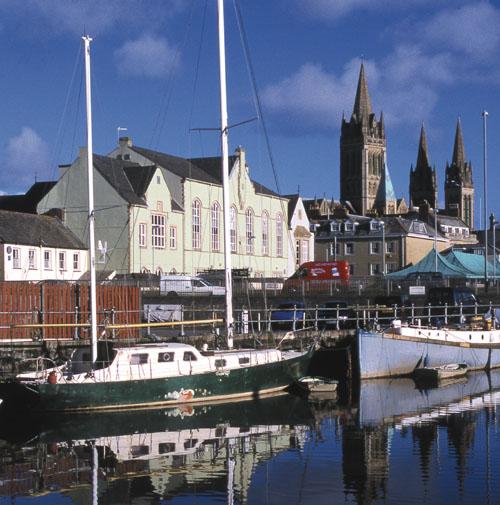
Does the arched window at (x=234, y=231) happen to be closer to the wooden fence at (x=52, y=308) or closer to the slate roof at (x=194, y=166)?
the slate roof at (x=194, y=166)

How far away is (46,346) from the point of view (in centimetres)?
4222

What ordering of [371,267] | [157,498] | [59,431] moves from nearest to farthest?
[157,498]
[59,431]
[371,267]

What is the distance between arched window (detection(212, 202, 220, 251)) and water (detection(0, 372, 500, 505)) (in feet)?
187

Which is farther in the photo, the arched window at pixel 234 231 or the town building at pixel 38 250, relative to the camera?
the arched window at pixel 234 231

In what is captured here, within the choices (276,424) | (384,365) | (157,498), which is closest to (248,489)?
(157,498)

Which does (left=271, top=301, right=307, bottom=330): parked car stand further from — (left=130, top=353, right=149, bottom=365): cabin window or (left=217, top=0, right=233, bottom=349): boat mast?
(left=130, top=353, right=149, bottom=365): cabin window

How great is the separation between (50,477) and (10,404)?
9969 mm

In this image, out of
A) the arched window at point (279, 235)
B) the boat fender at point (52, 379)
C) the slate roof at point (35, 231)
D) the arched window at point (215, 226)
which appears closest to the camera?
the boat fender at point (52, 379)

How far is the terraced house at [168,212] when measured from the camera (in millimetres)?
86188

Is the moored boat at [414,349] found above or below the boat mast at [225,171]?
below

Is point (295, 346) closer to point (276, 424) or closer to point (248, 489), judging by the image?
point (276, 424)

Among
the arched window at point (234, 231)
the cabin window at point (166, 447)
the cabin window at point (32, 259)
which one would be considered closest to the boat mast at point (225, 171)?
the cabin window at point (166, 447)

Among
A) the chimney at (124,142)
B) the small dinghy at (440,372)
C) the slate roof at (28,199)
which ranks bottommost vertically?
the small dinghy at (440,372)

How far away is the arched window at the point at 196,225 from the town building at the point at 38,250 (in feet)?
49.4
